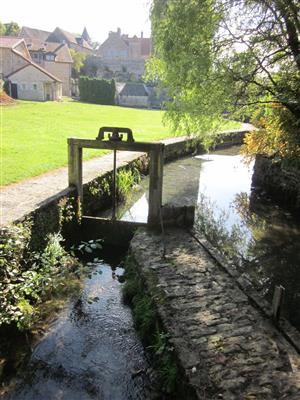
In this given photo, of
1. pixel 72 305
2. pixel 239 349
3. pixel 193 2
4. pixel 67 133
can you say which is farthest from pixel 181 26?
pixel 67 133

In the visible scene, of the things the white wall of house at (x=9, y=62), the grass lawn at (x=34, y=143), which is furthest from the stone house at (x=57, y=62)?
the grass lawn at (x=34, y=143)

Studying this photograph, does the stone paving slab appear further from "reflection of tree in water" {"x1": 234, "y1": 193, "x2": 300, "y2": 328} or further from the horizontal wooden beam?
the horizontal wooden beam

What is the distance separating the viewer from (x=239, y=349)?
16.0 feet

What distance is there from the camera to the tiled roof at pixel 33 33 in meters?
69.4

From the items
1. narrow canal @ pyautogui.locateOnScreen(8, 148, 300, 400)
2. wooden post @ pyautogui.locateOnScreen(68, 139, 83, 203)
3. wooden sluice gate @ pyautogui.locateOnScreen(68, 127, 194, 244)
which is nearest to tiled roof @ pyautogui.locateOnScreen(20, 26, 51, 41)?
narrow canal @ pyautogui.locateOnScreen(8, 148, 300, 400)

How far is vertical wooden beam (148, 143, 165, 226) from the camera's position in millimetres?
9164

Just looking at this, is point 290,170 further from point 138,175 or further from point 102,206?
point 102,206

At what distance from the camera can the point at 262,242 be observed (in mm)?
10211

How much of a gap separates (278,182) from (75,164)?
8.38 m

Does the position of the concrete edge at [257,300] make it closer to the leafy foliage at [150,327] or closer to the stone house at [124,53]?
the leafy foliage at [150,327]

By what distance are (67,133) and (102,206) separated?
9973 millimetres

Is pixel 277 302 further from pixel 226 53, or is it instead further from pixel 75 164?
pixel 226 53

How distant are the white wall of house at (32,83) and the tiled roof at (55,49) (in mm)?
13561

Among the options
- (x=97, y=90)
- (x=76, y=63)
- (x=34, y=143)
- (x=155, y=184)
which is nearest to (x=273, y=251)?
(x=155, y=184)
